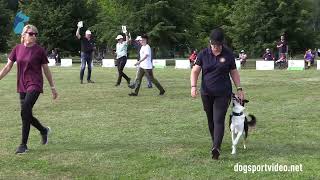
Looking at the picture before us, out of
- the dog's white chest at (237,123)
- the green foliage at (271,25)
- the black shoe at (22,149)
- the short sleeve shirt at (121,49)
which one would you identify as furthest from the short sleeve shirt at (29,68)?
the green foliage at (271,25)

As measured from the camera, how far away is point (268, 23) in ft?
164

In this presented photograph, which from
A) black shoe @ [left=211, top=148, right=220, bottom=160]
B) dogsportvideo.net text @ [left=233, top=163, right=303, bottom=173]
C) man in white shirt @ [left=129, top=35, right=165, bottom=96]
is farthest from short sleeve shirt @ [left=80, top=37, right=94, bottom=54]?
dogsportvideo.net text @ [left=233, top=163, right=303, bottom=173]

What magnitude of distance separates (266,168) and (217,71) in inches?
57.8

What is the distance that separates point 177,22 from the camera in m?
57.1

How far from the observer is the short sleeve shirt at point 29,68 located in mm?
7859

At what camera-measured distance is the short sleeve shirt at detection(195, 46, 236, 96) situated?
7.40 metres

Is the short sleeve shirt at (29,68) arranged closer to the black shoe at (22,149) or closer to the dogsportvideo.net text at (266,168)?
the black shoe at (22,149)

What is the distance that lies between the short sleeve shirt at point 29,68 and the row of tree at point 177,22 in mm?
43342

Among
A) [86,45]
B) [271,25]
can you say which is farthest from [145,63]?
[271,25]

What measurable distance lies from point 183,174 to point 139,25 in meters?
49.3

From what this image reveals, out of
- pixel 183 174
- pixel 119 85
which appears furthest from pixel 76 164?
pixel 119 85

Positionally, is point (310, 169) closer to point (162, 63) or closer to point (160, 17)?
point (162, 63)

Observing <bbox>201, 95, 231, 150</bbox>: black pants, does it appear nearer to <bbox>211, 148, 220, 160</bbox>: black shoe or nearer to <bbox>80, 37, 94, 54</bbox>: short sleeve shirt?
<bbox>211, 148, 220, 160</bbox>: black shoe

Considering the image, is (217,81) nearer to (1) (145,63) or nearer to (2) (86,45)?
(1) (145,63)
